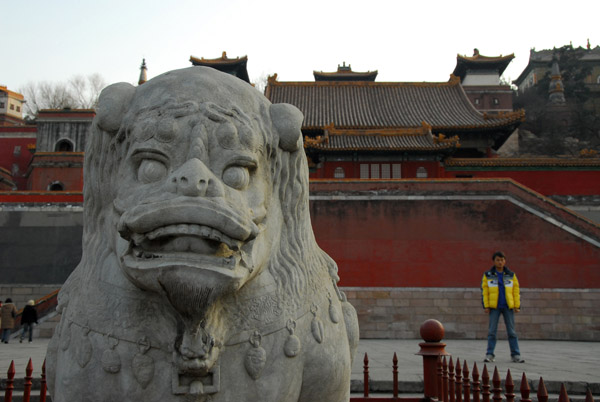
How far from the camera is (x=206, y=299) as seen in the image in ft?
5.07

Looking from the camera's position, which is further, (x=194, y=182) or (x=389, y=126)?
(x=389, y=126)

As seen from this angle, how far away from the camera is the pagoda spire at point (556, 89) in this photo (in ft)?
133

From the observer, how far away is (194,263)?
1.51 m

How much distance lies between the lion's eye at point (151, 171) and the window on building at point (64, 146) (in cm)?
2571

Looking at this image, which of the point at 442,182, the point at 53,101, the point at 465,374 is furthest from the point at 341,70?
the point at 465,374

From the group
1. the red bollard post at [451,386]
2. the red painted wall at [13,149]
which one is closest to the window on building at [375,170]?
the red bollard post at [451,386]

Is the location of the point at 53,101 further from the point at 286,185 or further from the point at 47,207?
the point at 286,185

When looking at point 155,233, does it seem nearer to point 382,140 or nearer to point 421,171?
point 421,171

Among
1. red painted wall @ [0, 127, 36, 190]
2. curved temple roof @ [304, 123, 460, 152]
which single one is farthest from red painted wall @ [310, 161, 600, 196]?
red painted wall @ [0, 127, 36, 190]

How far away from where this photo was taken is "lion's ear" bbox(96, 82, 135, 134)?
5.95 feet

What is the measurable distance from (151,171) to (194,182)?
194 mm

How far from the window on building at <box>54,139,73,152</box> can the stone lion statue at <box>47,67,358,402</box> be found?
25.4 m

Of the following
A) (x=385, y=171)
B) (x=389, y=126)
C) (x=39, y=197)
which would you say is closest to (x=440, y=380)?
(x=385, y=171)

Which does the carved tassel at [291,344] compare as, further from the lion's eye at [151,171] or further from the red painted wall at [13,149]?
the red painted wall at [13,149]
